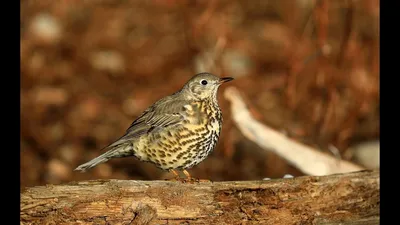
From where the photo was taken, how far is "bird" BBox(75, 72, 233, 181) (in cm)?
407

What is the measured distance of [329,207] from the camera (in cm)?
385

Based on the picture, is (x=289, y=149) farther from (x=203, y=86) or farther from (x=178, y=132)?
(x=178, y=132)

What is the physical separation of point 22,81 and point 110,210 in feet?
14.3

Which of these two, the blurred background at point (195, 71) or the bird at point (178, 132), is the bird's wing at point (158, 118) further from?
the blurred background at point (195, 71)

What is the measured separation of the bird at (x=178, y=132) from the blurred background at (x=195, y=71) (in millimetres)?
1311

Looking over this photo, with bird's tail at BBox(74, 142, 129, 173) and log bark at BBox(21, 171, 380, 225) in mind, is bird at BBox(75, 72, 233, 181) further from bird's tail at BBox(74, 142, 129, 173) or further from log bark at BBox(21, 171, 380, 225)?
log bark at BBox(21, 171, 380, 225)

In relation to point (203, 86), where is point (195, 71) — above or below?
above

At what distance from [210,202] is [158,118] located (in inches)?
31.5

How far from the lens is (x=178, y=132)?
4.14 metres

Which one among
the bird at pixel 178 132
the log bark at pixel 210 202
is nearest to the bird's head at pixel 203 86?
the bird at pixel 178 132

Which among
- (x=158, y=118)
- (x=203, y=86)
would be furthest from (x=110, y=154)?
(x=203, y=86)
